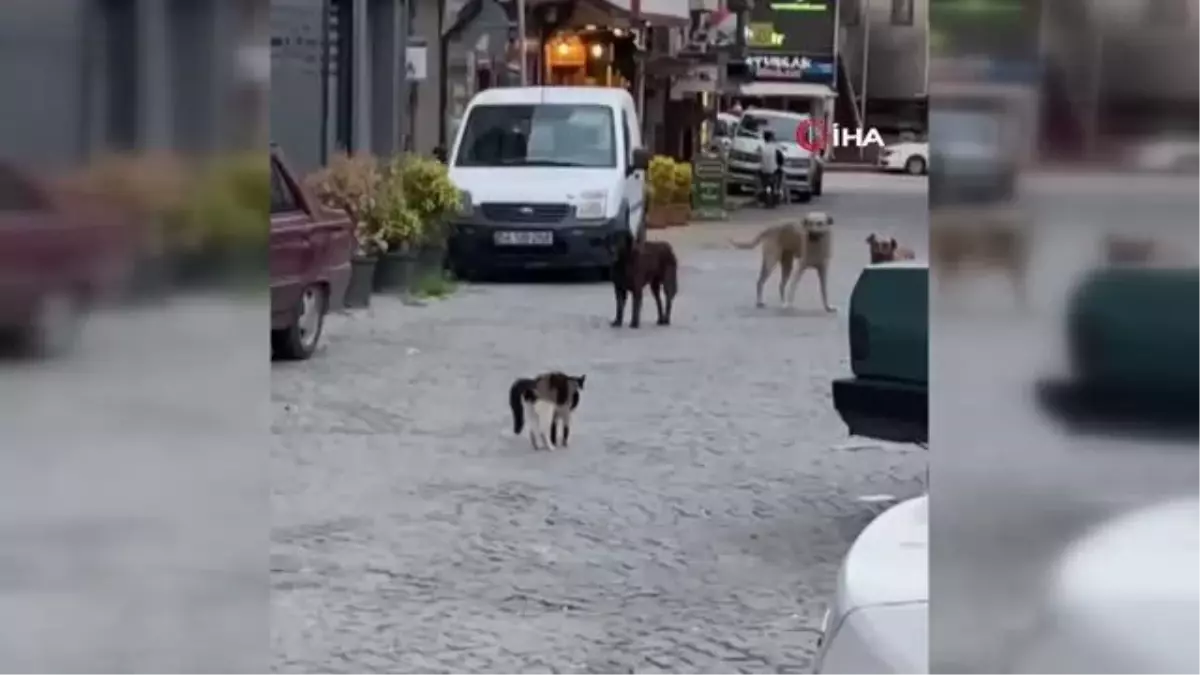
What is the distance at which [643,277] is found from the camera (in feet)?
47.6

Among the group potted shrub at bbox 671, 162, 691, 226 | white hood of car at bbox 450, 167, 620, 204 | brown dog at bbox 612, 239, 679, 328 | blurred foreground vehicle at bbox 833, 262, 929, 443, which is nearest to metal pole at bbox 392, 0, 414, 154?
white hood of car at bbox 450, 167, 620, 204

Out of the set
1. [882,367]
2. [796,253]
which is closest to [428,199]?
[796,253]

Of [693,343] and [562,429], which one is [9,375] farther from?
[693,343]

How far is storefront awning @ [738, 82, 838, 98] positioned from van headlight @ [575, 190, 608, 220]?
23.6m

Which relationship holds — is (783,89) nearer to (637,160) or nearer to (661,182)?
(661,182)

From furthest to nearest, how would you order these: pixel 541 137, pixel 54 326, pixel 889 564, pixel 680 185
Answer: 1. pixel 680 185
2. pixel 541 137
3. pixel 889 564
4. pixel 54 326

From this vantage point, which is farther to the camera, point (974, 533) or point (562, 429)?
point (562, 429)

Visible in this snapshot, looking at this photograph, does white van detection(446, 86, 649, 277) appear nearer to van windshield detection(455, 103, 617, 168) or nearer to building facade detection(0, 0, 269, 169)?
van windshield detection(455, 103, 617, 168)

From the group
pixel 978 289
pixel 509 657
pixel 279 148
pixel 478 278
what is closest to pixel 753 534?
pixel 509 657

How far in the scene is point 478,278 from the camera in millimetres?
18406

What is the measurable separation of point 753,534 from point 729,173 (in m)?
26.6

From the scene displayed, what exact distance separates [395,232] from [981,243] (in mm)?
14156

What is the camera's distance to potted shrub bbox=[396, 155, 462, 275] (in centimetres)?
1639

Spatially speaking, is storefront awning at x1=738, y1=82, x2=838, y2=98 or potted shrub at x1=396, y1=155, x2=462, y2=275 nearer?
potted shrub at x1=396, y1=155, x2=462, y2=275
